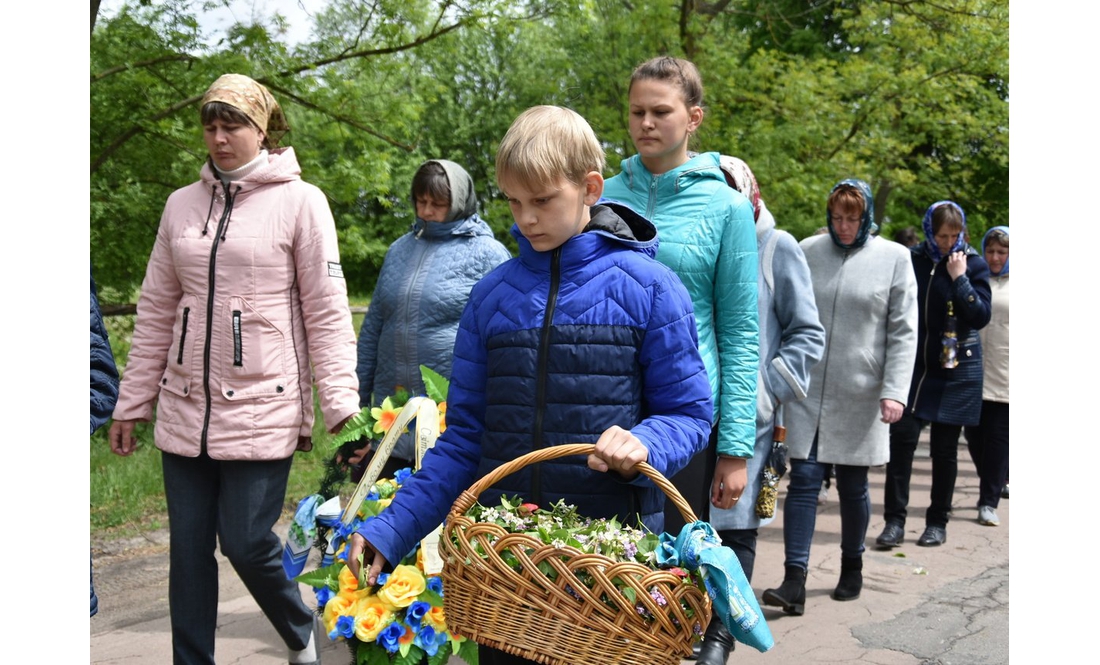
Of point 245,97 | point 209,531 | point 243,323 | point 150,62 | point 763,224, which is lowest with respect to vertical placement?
point 209,531

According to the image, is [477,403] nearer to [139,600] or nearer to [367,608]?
[367,608]

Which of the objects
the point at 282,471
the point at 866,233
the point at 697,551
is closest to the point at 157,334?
the point at 282,471

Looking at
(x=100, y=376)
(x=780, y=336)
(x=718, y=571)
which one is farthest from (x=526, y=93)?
(x=718, y=571)

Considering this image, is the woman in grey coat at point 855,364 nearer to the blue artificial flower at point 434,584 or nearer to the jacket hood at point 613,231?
the blue artificial flower at point 434,584

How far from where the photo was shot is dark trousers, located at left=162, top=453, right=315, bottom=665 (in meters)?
3.82

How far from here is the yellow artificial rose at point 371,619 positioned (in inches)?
136

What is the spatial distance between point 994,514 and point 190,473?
6.06m

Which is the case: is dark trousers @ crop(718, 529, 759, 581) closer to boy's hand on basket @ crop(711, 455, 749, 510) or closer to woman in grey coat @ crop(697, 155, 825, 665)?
woman in grey coat @ crop(697, 155, 825, 665)

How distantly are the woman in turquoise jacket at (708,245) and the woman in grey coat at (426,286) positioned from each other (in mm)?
1497

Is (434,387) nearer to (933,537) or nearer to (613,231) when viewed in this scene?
(613,231)

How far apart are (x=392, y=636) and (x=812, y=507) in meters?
2.75

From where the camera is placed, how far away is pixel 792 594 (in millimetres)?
5488

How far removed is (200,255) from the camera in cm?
378

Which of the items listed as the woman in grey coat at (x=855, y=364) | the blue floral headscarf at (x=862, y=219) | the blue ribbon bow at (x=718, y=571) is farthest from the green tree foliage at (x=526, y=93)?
the blue ribbon bow at (x=718, y=571)
